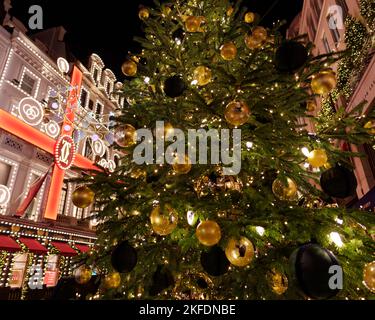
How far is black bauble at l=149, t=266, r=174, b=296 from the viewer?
9.17 feet

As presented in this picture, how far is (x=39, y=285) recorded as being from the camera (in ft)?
41.0

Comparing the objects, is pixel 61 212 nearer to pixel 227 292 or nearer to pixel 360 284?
pixel 227 292

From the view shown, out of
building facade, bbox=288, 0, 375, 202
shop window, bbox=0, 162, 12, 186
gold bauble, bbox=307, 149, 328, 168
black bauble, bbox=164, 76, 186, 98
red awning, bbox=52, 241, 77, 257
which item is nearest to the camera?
gold bauble, bbox=307, 149, 328, 168

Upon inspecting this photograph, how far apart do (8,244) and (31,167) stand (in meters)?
4.16

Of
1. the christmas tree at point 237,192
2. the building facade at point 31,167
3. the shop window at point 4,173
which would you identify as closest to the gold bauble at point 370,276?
the christmas tree at point 237,192

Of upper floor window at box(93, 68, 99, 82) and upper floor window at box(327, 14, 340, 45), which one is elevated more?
upper floor window at box(93, 68, 99, 82)

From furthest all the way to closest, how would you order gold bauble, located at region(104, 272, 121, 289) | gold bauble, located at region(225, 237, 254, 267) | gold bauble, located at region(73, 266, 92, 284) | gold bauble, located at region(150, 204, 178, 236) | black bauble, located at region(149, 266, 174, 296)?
gold bauble, located at region(73, 266, 92, 284)
gold bauble, located at region(104, 272, 121, 289)
black bauble, located at region(149, 266, 174, 296)
gold bauble, located at region(150, 204, 178, 236)
gold bauble, located at region(225, 237, 254, 267)

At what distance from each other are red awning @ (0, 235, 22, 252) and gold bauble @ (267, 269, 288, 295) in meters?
11.5

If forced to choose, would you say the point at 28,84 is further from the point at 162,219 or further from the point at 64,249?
the point at 162,219

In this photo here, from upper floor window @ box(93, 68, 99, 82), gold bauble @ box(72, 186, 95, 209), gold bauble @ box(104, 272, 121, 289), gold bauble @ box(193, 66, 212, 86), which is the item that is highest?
upper floor window @ box(93, 68, 99, 82)

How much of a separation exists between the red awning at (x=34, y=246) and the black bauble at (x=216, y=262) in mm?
12030

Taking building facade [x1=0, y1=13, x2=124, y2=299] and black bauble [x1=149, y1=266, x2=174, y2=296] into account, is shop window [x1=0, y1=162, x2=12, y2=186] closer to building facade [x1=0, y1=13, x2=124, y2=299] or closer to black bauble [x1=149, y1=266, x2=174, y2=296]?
building facade [x1=0, y1=13, x2=124, y2=299]

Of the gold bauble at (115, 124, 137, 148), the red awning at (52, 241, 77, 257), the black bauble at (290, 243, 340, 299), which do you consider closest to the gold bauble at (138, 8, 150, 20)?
the gold bauble at (115, 124, 137, 148)
